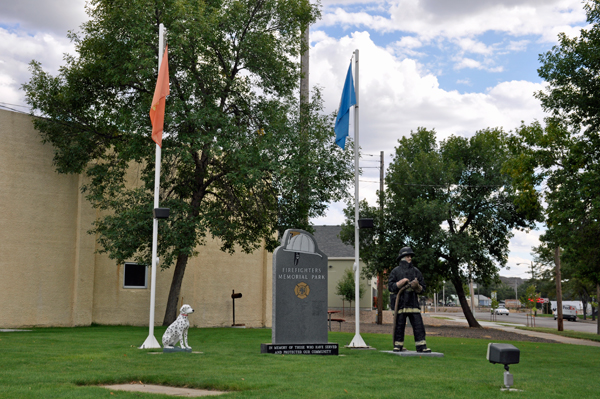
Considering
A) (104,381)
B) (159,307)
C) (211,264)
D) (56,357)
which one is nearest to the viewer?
(104,381)

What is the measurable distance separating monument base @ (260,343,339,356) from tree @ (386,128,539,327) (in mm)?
18254

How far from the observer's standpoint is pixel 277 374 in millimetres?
8883

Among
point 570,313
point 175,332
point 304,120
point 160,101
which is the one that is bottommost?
point 570,313

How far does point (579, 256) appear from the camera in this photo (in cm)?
2283

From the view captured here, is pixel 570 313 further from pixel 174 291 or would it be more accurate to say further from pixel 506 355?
pixel 506 355

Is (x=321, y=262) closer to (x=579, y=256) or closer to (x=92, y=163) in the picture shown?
(x=92, y=163)

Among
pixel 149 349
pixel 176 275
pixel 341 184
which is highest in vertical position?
pixel 341 184

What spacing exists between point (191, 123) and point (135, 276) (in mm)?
7860

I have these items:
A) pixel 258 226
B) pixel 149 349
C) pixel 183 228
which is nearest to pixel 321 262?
pixel 149 349

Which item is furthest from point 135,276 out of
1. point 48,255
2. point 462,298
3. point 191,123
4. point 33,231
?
point 462,298

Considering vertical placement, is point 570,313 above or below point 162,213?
below

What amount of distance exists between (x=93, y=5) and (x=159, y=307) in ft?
39.9

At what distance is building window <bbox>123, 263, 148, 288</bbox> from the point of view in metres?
23.3

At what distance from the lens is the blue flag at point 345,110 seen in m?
15.9
